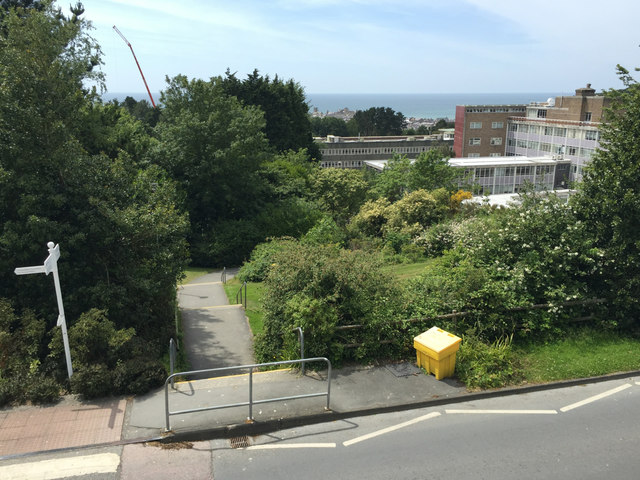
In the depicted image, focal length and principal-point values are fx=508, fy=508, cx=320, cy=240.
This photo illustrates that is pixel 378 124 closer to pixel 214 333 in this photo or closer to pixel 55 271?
pixel 214 333

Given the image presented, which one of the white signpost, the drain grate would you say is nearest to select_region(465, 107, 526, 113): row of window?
the white signpost

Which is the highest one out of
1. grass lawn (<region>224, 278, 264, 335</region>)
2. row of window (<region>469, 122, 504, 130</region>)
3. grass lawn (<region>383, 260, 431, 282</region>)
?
row of window (<region>469, 122, 504, 130</region>)

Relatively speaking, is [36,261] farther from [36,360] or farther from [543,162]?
[543,162]

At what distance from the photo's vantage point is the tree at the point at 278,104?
43.2 m

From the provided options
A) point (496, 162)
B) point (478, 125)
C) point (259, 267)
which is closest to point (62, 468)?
point (259, 267)

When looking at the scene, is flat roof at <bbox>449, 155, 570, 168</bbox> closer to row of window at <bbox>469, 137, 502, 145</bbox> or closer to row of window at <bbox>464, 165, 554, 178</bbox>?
row of window at <bbox>464, 165, 554, 178</bbox>

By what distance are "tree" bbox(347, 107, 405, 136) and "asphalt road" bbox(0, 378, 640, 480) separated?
11609 centimetres

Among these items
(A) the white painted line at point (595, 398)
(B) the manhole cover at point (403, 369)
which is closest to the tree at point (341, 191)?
(B) the manhole cover at point (403, 369)

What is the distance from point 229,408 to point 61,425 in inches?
99.4

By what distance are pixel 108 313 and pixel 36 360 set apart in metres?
1.81

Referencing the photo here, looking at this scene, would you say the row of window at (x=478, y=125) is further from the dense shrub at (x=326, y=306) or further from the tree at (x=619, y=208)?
the dense shrub at (x=326, y=306)

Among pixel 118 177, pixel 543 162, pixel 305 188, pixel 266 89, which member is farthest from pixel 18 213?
pixel 543 162

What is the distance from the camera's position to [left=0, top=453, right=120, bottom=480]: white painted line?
21.9 feet

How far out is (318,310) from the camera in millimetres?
9578
